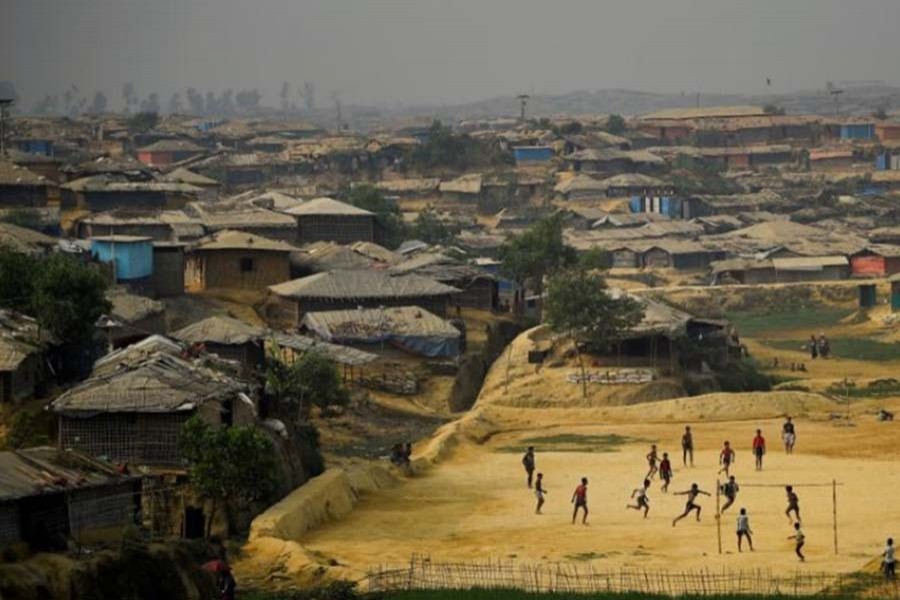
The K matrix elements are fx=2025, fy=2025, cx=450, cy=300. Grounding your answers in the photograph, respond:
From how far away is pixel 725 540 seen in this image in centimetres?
2981

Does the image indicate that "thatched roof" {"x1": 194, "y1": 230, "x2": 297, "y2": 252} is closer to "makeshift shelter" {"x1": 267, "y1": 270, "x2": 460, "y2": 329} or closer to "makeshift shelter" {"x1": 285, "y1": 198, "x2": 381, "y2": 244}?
"makeshift shelter" {"x1": 267, "y1": 270, "x2": 460, "y2": 329}

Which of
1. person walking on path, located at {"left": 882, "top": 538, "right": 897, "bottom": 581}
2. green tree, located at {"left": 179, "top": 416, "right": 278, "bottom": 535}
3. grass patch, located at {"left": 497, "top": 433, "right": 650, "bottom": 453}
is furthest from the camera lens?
grass patch, located at {"left": 497, "top": 433, "right": 650, "bottom": 453}

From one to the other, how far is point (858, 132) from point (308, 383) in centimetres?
9690

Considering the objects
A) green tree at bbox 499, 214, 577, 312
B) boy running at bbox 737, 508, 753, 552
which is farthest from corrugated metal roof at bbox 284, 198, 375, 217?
boy running at bbox 737, 508, 753, 552

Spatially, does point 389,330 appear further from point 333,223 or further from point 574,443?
point 333,223

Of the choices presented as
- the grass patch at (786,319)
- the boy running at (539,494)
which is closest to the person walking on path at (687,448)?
the boy running at (539,494)

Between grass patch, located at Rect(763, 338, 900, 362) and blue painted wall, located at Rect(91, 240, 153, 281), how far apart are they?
69.3 feet

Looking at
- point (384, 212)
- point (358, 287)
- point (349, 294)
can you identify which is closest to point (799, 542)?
point (349, 294)

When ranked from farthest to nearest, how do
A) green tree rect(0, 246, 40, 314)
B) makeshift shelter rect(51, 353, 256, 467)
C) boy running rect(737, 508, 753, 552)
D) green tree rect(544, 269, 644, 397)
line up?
green tree rect(544, 269, 644, 397)
green tree rect(0, 246, 40, 314)
makeshift shelter rect(51, 353, 256, 467)
boy running rect(737, 508, 753, 552)

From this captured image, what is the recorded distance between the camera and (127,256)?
175 ft

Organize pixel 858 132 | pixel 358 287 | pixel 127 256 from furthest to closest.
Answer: pixel 858 132, pixel 358 287, pixel 127 256

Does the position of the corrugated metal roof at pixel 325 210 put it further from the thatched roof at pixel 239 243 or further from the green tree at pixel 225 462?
the green tree at pixel 225 462

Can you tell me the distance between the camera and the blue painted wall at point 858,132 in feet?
438

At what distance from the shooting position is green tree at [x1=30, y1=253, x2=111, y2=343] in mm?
37625
